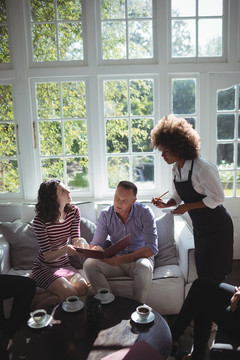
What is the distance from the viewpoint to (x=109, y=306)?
6.03 ft

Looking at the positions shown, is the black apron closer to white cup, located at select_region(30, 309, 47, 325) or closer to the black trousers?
white cup, located at select_region(30, 309, 47, 325)

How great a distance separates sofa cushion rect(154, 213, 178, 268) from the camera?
8.61 feet

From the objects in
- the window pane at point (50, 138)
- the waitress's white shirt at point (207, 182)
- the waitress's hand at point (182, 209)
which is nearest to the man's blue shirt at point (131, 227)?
the waitress's hand at point (182, 209)

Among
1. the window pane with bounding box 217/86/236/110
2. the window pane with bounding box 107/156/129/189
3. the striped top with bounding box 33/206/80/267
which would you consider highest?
the window pane with bounding box 217/86/236/110

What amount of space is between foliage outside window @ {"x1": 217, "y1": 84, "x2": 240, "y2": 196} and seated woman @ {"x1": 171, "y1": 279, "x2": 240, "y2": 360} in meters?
1.90

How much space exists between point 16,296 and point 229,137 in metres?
2.66

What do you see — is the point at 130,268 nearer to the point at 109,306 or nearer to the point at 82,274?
the point at 82,274

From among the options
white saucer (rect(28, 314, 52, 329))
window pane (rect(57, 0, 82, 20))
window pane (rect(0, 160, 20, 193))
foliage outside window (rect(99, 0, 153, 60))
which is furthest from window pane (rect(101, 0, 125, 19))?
white saucer (rect(28, 314, 52, 329))

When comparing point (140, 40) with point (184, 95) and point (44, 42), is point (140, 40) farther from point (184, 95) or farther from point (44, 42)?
point (44, 42)

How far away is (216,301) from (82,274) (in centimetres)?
109

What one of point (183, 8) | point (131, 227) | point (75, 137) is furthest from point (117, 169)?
point (183, 8)

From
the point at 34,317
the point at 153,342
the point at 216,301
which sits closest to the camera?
the point at 153,342

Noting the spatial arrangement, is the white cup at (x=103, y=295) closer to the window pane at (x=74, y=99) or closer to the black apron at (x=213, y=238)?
the black apron at (x=213, y=238)

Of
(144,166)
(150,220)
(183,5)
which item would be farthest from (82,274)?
(183,5)
